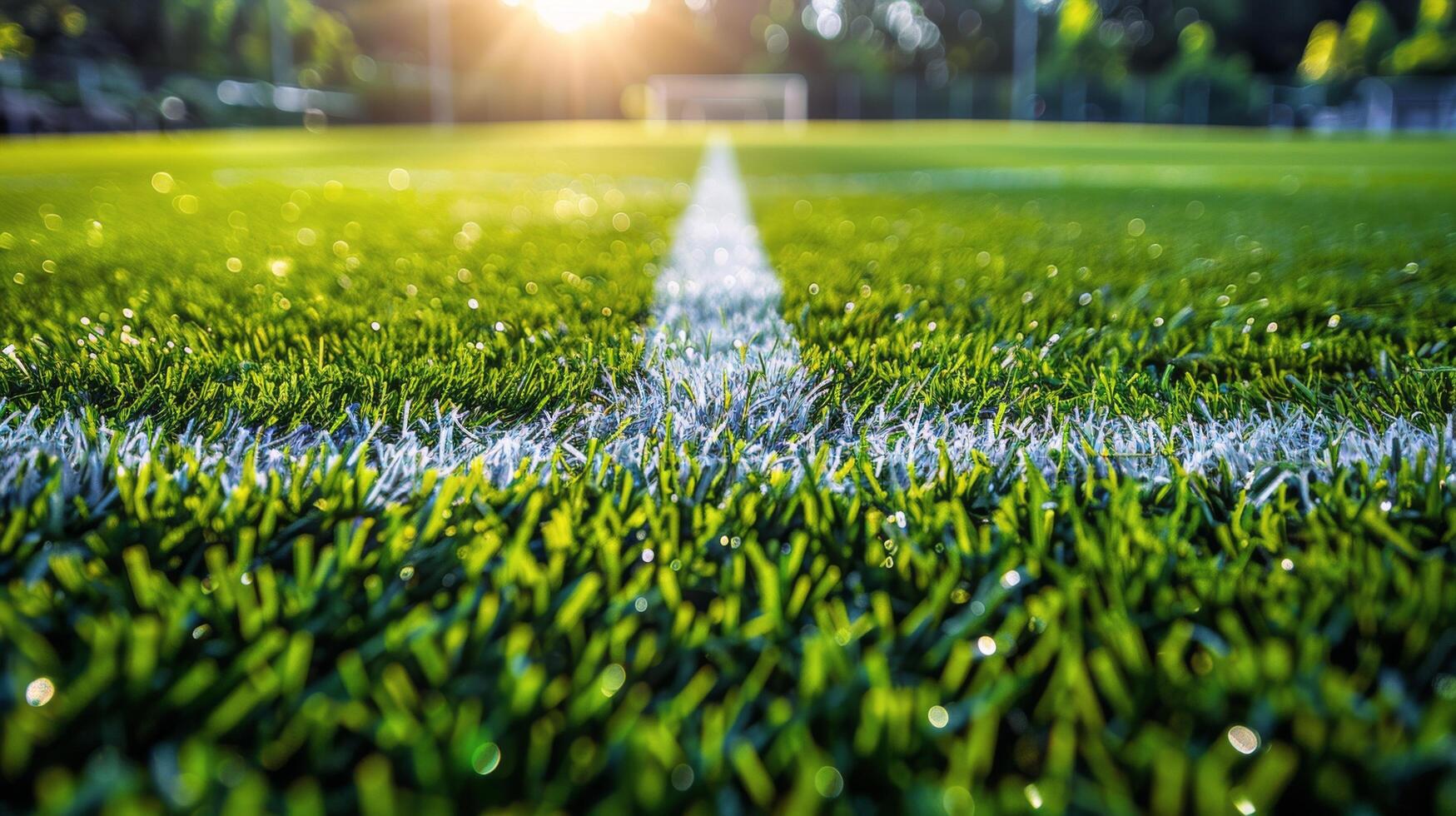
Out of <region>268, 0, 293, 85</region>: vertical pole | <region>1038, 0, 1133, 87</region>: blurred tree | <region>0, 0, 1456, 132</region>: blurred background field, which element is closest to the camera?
<region>0, 0, 1456, 132</region>: blurred background field

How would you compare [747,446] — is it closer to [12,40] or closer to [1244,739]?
[1244,739]

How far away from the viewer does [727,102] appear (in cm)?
3788

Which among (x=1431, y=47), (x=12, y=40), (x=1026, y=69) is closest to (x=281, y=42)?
(x=12, y=40)

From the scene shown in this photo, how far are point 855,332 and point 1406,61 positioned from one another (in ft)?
137

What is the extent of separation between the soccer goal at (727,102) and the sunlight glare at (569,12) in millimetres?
8085

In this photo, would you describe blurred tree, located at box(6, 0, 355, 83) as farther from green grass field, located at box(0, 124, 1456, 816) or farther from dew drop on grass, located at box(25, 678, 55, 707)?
dew drop on grass, located at box(25, 678, 55, 707)

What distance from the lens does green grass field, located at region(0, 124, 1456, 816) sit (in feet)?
1.93

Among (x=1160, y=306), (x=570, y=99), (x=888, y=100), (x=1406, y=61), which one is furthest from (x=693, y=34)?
(x=1160, y=306)

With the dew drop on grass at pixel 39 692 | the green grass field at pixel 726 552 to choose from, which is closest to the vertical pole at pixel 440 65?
the green grass field at pixel 726 552

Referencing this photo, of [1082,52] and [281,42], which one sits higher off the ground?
[1082,52]

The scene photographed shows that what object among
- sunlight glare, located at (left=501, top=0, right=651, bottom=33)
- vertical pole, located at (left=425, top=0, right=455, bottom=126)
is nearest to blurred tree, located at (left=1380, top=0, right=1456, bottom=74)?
sunlight glare, located at (left=501, top=0, right=651, bottom=33)

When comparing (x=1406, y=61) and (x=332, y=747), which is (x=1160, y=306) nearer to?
(x=332, y=747)

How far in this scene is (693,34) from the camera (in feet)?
156

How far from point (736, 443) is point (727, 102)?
3880 cm
